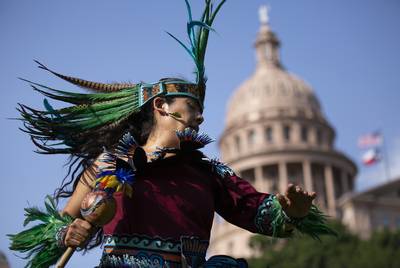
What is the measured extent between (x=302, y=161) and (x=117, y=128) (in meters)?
58.5

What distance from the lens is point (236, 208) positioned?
466 centimetres

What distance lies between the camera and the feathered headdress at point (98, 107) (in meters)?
4.61

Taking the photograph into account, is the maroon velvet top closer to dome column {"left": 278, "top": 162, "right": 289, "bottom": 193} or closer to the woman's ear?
the woman's ear

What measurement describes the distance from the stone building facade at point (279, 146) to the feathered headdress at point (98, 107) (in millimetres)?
55261

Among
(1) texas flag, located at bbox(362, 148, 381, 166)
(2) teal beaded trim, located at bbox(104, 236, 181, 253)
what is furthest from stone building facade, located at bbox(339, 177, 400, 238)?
(2) teal beaded trim, located at bbox(104, 236, 181, 253)

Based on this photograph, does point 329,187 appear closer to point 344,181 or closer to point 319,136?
point 344,181

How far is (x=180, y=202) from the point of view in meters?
4.33

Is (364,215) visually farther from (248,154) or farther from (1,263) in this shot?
(1,263)

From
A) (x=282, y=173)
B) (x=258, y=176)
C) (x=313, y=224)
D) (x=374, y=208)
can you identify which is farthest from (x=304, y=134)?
(x=313, y=224)

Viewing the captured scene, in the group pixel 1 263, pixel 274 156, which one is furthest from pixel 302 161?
pixel 1 263

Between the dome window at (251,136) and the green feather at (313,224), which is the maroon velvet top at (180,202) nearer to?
the green feather at (313,224)

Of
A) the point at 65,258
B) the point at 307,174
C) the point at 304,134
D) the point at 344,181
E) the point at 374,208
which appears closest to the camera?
the point at 65,258

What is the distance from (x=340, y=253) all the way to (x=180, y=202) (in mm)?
33816

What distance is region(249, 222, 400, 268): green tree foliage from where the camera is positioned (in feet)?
115
